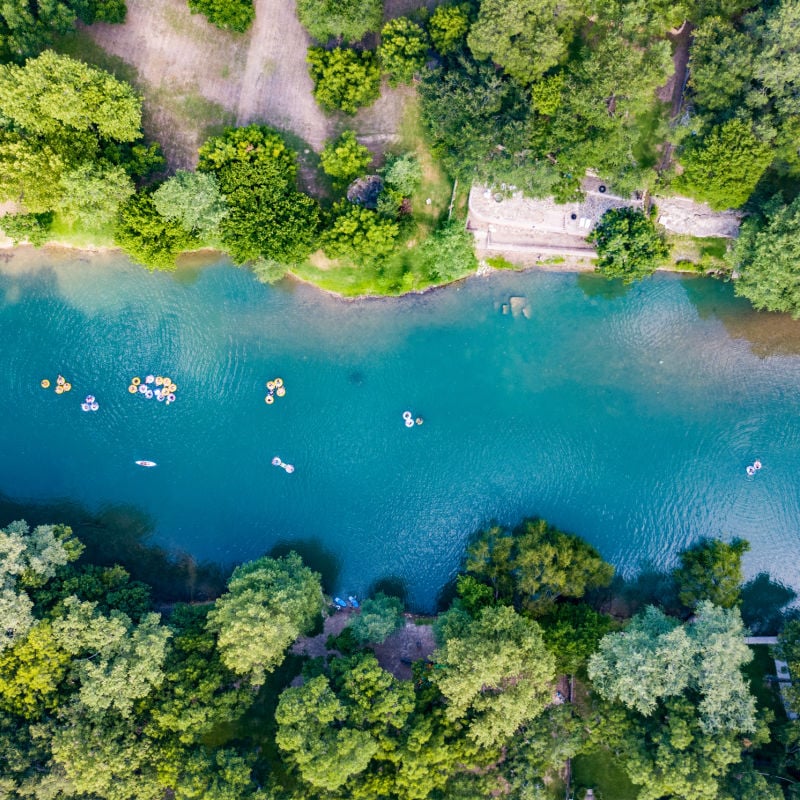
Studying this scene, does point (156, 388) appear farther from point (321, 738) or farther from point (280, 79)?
point (321, 738)

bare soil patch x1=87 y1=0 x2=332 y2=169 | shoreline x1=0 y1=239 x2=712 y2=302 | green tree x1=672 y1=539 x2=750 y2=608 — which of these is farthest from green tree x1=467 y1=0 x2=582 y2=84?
green tree x1=672 y1=539 x2=750 y2=608

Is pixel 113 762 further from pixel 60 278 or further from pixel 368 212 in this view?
pixel 368 212

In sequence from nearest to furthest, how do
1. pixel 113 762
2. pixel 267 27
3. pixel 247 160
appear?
1. pixel 113 762
2. pixel 247 160
3. pixel 267 27

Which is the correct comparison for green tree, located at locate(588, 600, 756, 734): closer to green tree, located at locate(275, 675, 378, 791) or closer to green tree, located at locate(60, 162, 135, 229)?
green tree, located at locate(275, 675, 378, 791)

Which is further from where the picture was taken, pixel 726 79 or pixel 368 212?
pixel 368 212

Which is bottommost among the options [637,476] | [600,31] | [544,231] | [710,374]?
[637,476]

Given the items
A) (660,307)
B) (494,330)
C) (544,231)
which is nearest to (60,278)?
(494,330)
